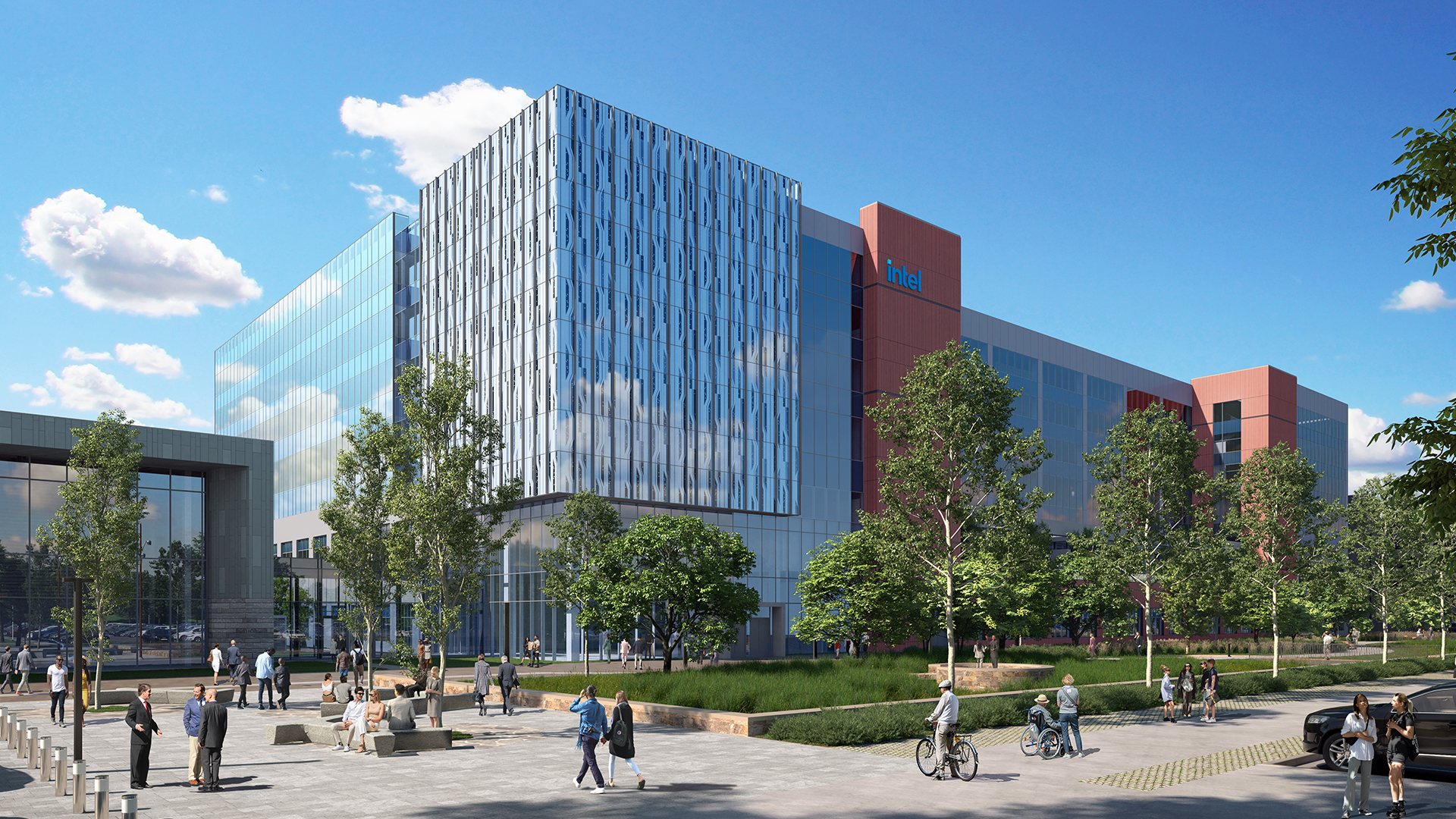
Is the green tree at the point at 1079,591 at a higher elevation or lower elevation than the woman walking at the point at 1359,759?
lower

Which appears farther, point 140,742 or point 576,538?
point 576,538

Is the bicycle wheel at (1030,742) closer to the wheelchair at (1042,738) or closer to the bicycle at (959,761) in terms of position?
the wheelchair at (1042,738)

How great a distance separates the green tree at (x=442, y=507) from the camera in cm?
2522

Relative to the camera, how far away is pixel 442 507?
25.0 meters

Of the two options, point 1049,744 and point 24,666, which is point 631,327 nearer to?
point 24,666

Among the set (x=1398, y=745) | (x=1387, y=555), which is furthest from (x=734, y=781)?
(x=1387, y=555)

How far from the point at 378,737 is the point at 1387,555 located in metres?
58.9

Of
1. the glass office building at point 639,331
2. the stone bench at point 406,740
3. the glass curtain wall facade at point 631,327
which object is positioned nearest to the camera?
the stone bench at point 406,740

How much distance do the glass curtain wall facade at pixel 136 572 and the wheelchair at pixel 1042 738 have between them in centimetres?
4010

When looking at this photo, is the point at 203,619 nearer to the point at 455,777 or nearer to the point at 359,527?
the point at 359,527

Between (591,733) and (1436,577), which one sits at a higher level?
(591,733)

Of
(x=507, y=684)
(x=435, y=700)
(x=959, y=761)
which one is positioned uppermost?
(x=959, y=761)

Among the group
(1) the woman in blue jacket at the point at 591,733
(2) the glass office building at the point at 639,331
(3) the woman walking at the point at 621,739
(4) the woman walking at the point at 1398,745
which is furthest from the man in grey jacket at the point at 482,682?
(4) the woman walking at the point at 1398,745

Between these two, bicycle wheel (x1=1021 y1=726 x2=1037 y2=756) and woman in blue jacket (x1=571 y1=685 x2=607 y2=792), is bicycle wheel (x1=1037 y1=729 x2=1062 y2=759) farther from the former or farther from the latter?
woman in blue jacket (x1=571 y1=685 x2=607 y2=792)
